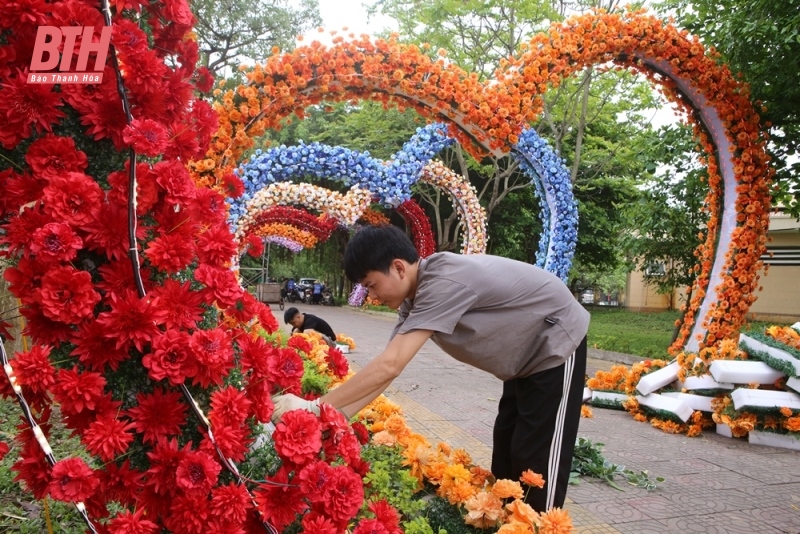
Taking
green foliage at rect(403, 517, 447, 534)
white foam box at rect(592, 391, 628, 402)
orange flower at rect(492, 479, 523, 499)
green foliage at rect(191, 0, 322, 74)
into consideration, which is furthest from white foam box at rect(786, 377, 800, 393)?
green foliage at rect(191, 0, 322, 74)

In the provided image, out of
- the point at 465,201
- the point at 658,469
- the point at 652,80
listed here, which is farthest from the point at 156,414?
the point at 465,201

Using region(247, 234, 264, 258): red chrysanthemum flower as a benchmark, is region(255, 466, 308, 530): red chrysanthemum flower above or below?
below

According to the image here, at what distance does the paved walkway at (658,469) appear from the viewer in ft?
10.7

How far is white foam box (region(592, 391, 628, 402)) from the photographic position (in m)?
6.21

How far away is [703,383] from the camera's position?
17.6 feet

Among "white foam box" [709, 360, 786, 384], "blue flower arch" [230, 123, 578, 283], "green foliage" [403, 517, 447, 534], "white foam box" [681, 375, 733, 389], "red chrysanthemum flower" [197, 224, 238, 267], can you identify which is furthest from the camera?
"blue flower arch" [230, 123, 578, 283]

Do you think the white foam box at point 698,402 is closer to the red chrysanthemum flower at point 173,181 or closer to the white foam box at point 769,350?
the white foam box at point 769,350

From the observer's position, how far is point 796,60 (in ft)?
21.0

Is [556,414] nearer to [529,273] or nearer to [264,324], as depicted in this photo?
[529,273]

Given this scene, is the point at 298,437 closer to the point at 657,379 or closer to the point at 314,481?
the point at 314,481

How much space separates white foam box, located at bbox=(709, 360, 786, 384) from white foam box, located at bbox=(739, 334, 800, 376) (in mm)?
127

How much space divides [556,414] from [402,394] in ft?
13.5

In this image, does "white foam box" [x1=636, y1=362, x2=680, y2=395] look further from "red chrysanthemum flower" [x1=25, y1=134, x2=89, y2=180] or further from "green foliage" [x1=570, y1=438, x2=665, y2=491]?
"red chrysanthemum flower" [x1=25, y1=134, x2=89, y2=180]

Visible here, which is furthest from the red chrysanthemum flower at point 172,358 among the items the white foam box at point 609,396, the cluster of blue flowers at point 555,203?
the cluster of blue flowers at point 555,203
